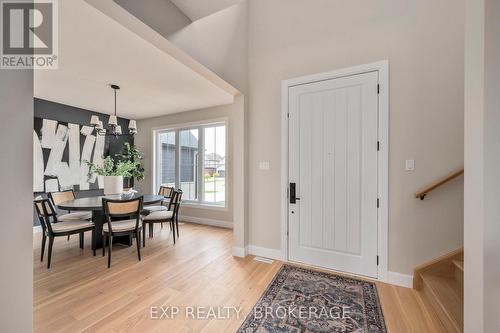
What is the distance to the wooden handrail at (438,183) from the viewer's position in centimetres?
196

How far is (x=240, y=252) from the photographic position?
119 inches

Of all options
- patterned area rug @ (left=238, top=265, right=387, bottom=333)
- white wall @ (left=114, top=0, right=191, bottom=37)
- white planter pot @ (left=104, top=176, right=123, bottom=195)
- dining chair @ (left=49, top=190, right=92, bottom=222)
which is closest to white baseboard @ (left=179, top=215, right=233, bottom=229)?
white planter pot @ (left=104, top=176, right=123, bottom=195)

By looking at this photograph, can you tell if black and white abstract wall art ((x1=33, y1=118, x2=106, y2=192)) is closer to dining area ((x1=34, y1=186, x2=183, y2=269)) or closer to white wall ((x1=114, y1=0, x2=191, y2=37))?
dining area ((x1=34, y1=186, x2=183, y2=269))

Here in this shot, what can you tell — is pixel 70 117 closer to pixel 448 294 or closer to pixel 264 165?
pixel 264 165

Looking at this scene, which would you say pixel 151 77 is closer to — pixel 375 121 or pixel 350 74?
pixel 350 74

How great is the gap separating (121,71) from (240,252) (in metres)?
3.09

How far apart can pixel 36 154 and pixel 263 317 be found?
Answer: 5.00 m

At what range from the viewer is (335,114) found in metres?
2.55

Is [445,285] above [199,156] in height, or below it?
below

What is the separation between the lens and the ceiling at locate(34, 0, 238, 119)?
1.96m

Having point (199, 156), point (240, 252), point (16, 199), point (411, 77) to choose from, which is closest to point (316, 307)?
point (240, 252)

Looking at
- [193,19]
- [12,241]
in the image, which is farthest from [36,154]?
[12,241]

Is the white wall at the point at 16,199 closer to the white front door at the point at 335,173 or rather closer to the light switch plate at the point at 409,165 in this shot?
the white front door at the point at 335,173

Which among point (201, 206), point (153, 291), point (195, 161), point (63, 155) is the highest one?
point (63, 155)
